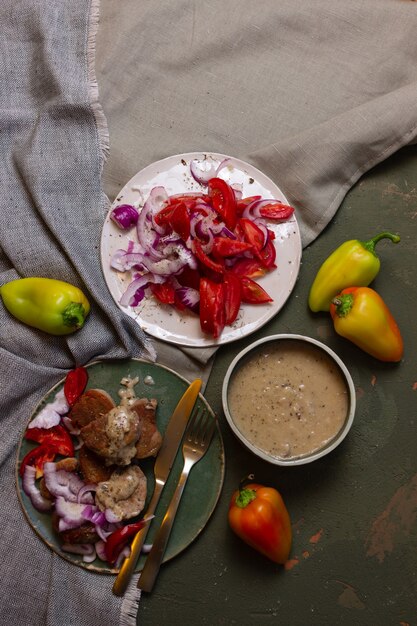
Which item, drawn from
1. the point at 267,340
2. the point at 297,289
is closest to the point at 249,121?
the point at 297,289

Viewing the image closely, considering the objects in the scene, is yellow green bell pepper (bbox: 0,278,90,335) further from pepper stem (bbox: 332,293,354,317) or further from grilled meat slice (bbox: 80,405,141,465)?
pepper stem (bbox: 332,293,354,317)

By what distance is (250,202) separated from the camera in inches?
107

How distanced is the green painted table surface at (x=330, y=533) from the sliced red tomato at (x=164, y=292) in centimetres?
29

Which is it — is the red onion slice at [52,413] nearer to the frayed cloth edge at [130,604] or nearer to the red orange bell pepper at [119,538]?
the red orange bell pepper at [119,538]

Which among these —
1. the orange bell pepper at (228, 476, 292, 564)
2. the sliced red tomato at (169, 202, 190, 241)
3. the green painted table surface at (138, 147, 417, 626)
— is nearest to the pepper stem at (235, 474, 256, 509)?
the orange bell pepper at (228, 476, 292, 564)

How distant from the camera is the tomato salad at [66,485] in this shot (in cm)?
252

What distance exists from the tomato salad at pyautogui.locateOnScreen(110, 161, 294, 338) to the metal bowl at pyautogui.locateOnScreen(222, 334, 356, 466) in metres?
0.16

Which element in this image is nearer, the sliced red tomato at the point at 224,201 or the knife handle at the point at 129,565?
the knife handle at the point at 129,565

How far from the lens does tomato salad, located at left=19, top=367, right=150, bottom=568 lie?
8.28ft

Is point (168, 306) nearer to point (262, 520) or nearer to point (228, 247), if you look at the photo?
point (228, 247)

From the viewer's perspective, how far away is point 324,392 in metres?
2.54

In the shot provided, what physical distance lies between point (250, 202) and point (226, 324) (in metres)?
0.48

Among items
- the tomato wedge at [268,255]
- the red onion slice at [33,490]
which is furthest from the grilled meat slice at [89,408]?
the tomato wedge at [268,255]

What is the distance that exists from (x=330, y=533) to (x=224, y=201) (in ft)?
4.31
